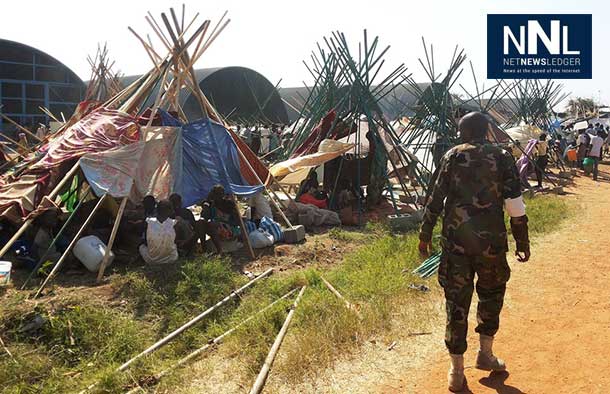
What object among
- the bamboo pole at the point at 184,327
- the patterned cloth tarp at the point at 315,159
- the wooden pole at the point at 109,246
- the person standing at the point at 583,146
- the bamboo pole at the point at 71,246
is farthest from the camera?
the person standing at the point at 583,146

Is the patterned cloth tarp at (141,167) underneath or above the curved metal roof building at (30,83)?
underneath

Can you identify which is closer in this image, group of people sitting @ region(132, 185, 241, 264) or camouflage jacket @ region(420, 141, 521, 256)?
camouflage jacket @ region(420, 141, 521, 256)

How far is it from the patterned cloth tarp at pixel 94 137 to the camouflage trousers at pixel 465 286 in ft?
17.5

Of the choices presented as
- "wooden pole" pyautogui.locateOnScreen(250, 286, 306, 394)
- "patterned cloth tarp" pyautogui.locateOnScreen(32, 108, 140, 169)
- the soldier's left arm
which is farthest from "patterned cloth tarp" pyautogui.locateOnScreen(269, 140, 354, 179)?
the soldier's left arm

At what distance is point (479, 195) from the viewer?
3.02 m

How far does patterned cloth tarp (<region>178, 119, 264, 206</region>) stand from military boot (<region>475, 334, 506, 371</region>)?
433 centimetres

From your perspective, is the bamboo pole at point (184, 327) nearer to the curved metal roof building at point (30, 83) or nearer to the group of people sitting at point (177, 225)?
the group of people sitting at point (177, 225)

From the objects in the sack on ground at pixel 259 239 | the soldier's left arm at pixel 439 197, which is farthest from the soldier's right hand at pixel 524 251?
the sack on ground at pixel 259 239

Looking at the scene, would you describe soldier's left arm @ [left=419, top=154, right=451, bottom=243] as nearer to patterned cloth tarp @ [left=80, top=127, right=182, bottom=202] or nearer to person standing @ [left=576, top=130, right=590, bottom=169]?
patterned cloth tarp @ [left=80, top=127, right=182, bottom=202]

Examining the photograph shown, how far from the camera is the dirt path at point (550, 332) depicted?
10.5 feet

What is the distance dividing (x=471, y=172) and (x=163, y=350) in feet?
9.07

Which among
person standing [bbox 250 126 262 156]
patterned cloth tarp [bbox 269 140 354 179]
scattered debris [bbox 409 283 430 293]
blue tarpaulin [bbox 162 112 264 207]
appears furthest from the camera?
person standing [bbox 250 126 262 156]

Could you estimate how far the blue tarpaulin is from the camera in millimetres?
7012

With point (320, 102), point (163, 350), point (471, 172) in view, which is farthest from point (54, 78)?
point (471, 172)
